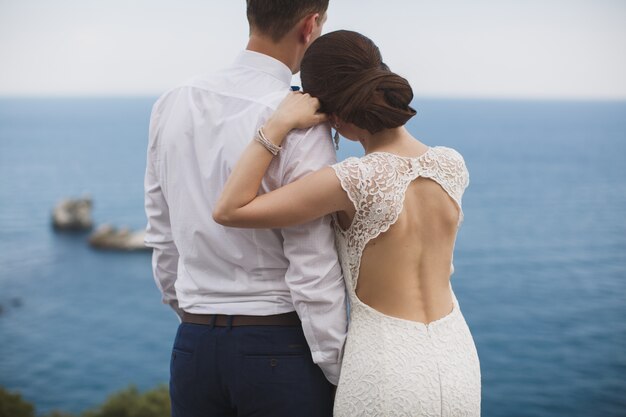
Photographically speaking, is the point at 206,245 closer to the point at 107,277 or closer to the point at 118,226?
the point at 107,277

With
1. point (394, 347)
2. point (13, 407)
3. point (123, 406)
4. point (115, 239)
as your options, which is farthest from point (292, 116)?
point (115, 239)

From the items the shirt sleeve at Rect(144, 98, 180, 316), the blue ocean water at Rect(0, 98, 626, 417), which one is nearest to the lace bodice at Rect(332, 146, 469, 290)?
the shirt sleeve at Rect(144, 98, 180, 316)

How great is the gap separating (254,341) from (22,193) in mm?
87370

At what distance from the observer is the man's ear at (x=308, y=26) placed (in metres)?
1.91

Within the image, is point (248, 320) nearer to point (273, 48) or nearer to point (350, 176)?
point (350, 176)

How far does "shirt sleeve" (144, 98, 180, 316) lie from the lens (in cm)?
206

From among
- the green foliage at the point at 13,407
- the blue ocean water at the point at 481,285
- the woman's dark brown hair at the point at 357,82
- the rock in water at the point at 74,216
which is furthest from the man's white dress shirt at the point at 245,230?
the rock in water at the point at 74,216

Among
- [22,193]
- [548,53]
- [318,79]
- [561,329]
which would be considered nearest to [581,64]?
[548,53]

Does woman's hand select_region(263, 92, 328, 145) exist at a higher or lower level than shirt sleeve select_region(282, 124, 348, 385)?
higher

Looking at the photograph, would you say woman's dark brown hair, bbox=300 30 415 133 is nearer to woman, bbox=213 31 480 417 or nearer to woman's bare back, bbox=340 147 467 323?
woman, bbox=213 31 480 417

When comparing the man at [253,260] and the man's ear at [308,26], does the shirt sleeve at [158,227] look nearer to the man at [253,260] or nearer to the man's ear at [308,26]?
the man at [253,260]

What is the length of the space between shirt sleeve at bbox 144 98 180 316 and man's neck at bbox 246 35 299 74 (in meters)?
0.34

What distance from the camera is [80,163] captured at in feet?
303

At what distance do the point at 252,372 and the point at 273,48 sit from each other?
2.90ft
